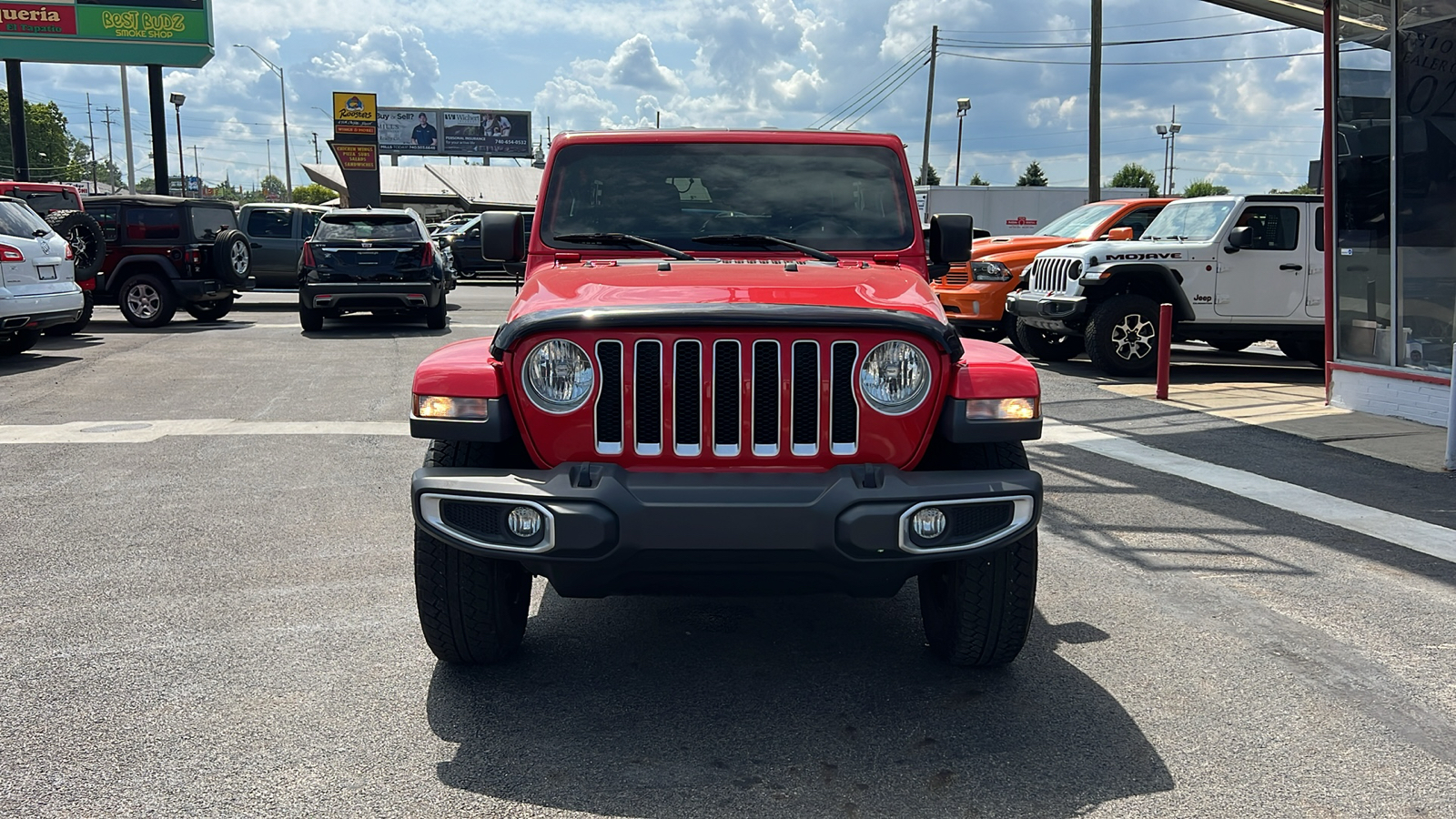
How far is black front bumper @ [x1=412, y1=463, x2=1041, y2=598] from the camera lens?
3.33m

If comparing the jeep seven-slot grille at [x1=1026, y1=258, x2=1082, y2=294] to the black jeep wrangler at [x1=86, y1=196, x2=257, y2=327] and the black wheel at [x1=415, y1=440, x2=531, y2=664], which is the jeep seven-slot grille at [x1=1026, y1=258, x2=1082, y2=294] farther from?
the black jeep wrangler at [x1=86, y1=196, x2=257, y2=327]

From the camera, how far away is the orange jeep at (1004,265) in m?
14.9

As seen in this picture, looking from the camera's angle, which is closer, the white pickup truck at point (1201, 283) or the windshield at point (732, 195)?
the windshield at point (732, 195)

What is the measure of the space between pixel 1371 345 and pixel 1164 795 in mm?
8908

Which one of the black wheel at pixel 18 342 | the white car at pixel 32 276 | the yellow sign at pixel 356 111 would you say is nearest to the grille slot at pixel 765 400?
the white car at pixel 32 276

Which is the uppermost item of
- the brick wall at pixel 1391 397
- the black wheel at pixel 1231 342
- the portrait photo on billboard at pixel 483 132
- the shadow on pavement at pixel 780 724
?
the portrait photo on billboard at pixel 483 132

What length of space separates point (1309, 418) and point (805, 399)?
8246 millimetres

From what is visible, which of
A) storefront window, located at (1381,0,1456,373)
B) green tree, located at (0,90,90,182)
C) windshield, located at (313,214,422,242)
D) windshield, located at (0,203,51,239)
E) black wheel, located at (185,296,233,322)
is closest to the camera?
storefront window, located at (1381,0,1456,373)

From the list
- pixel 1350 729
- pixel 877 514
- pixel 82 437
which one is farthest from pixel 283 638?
pixel 82 437

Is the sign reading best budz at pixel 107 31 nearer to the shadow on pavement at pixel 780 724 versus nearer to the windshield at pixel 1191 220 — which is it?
the windshield at pixel 1191 220

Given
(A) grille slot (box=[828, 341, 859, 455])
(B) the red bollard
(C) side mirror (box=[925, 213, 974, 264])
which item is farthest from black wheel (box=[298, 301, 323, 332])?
(A) grille slot (box=[828, 341, 859, 455])

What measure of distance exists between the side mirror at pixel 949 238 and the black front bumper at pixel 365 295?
12132 millimetres

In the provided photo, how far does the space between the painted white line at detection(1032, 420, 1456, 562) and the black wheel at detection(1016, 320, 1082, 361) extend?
15.9 feet

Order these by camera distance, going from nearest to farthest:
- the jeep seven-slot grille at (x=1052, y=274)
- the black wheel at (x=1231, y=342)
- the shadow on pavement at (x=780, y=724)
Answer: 1. the shadow on pavement at (x=780, y=724)
2. the jeep seven-slot grille at (x=1052, y=274)
3. the black wheel at (x=1231, y=342)
